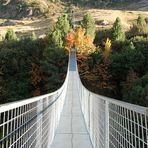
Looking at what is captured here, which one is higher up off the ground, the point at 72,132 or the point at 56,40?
the point at 56,40

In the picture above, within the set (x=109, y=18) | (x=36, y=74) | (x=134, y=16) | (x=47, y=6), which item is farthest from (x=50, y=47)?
(x=47, y=6)

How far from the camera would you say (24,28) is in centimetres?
11831

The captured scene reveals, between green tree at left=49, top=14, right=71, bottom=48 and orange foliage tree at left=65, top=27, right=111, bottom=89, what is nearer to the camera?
orange foliage tree at left=65, top=27, right=111, bottom=89

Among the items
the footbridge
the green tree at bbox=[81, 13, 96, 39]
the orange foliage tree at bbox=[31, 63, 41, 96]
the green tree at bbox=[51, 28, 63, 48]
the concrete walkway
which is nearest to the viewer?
the footbridge

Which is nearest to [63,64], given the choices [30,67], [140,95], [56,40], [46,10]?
[56,40]

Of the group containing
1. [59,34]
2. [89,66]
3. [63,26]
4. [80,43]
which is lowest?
[89,66]

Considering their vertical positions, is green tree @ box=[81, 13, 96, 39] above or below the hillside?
below

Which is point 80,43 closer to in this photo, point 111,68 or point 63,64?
point 63,64

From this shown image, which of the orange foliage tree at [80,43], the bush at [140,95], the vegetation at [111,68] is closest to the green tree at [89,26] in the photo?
the orange foliage tree at [80,43]

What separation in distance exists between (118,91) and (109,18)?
5113 cm

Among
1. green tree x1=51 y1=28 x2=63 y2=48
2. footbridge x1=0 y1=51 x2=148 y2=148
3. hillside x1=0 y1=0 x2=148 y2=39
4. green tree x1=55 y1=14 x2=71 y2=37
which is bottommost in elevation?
footbridge x1=0 y1=51 x2=148 y2=148

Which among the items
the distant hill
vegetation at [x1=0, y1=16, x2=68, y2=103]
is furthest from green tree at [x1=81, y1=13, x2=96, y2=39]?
the distant hill

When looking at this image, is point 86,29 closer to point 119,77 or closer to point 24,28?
point 119,77

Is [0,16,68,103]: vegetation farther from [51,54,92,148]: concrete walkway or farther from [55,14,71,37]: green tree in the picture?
[51,54,92,148]: concrete walkway
